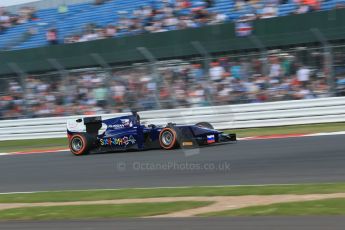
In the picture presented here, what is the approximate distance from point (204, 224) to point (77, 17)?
64.1ft

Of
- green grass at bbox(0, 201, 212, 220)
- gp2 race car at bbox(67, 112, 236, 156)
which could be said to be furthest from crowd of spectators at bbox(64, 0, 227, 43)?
green grass at bbox(0, 201, 212, 220)

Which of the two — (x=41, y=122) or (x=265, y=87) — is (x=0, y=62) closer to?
(x=41, y=122)

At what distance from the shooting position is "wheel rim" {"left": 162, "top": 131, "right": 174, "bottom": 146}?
12.6 meters

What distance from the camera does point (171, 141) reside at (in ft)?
41.5

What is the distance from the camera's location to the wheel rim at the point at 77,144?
14.2 metres

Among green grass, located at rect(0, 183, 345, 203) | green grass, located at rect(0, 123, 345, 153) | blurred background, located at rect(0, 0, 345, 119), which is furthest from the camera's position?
blurred background, located at rect(0, 0, 345, 119)

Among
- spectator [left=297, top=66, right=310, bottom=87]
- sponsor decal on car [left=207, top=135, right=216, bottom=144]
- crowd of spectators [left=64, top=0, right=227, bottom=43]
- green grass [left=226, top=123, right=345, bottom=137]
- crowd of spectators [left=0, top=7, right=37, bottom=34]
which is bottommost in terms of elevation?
green grass [left=226, top=123, right=345, bottom=137]

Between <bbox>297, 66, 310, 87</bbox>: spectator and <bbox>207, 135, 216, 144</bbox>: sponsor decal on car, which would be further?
<bbox>297, 66, 310, 87</bbox>: spectator

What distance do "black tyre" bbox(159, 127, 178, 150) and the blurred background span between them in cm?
491

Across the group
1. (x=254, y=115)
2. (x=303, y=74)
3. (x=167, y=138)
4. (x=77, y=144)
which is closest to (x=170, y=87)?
(x=254, y=115)

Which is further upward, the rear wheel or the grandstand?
the grandstand

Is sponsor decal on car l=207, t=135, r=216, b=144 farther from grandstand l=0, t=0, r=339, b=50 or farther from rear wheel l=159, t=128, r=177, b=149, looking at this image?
grandstand l=0, t=0, r=339, b=50

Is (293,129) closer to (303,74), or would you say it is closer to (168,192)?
(303,74)

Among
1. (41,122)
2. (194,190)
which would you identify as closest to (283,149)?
(194,190)
